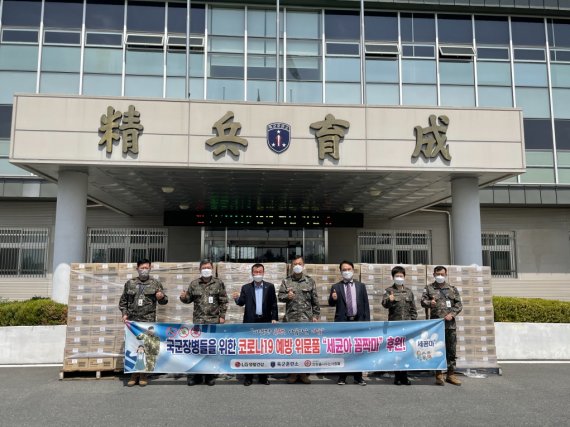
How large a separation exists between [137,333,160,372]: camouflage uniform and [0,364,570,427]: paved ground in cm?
32

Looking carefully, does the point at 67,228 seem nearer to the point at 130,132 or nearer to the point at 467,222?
the point at 130,132

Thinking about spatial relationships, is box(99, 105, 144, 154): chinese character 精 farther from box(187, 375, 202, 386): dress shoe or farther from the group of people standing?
box(187, 375, 202, 386): dress shoe

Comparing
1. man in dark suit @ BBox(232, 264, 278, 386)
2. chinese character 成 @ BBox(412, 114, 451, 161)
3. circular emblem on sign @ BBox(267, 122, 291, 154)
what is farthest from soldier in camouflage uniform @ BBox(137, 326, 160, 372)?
chinese character 成 @ BBox(412, 114, 451, 161)

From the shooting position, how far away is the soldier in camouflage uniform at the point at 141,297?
289 inches

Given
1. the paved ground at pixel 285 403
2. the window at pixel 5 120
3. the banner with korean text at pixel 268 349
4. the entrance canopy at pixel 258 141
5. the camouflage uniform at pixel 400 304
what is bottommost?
the paved ground at pixel 285 403

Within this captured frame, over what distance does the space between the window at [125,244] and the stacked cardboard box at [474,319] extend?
1245cm

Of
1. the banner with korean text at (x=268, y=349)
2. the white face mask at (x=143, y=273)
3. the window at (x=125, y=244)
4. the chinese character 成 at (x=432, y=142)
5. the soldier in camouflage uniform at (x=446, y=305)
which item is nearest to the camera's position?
the banner with korean text at (x=268, y=349)

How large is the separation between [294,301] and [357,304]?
1007 mm

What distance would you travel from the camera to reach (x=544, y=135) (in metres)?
18.5

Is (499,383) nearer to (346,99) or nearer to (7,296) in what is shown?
(346,99)

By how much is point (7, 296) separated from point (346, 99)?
14.5 meters

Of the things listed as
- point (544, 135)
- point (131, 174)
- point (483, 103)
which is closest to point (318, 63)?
point (483, 103)

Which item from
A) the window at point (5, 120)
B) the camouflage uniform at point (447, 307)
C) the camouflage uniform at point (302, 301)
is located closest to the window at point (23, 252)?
the window at point (5, 120)

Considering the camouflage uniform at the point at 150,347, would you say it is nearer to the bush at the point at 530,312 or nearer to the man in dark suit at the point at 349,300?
the man in dark suit at the point at 349,300
